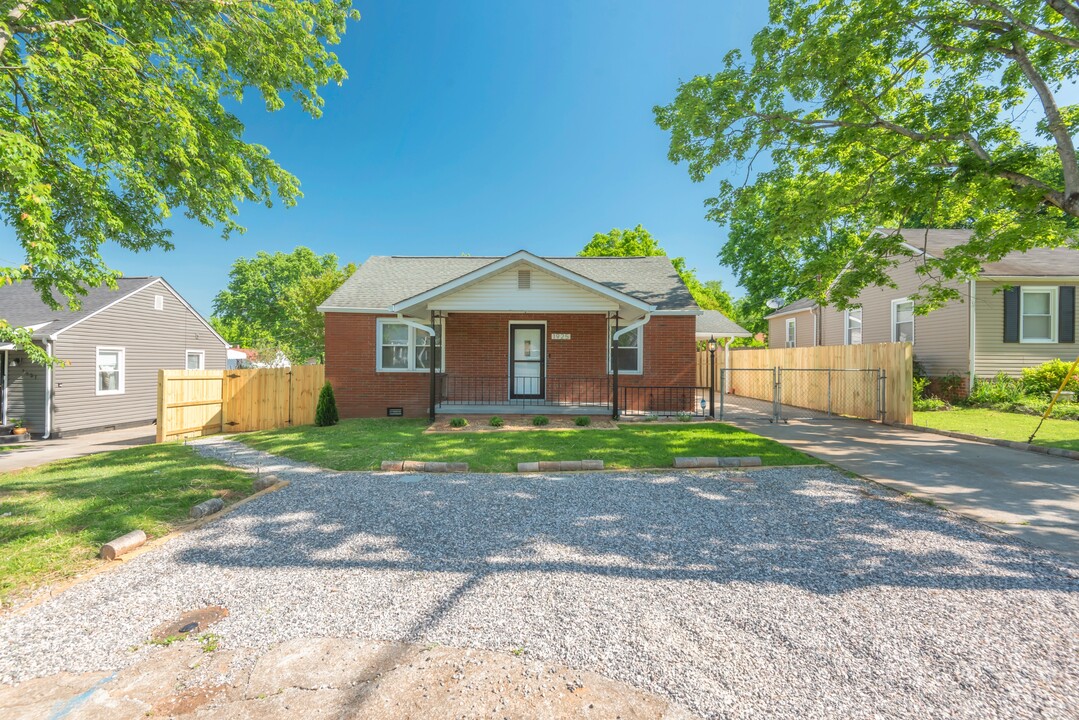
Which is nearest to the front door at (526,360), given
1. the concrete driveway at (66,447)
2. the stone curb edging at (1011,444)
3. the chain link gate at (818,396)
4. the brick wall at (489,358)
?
the brick wall at (489,358)

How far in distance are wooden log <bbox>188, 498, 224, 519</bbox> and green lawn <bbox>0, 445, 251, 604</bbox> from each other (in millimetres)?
86

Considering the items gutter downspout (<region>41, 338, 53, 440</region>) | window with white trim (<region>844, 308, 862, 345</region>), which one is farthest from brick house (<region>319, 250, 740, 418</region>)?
window with white trim (<region>844, 308, 862, 345</region>)

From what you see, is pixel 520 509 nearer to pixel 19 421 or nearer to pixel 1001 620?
pixel 1001 620

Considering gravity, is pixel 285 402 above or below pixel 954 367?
below

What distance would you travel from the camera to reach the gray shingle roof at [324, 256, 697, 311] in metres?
13.0

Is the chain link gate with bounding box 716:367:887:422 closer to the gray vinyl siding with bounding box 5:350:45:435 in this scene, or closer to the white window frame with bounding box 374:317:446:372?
the white window frame with bounding box 374:317:446:372

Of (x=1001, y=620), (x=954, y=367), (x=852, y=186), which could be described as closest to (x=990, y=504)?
(x=1001, y=620)

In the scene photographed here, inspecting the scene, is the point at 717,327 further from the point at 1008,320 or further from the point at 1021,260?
the point at 1021,260

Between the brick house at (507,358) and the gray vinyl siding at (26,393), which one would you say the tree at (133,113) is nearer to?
the brick house at (507,358)

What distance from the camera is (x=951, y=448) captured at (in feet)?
27.3

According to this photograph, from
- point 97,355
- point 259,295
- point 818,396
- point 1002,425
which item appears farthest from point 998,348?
point 259,295

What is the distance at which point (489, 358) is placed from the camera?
13281 mm

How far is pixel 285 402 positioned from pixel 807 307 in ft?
73.8

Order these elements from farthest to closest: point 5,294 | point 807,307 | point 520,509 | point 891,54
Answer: point 807,307 < point 5,294 < point 891,54 < point 520,509
